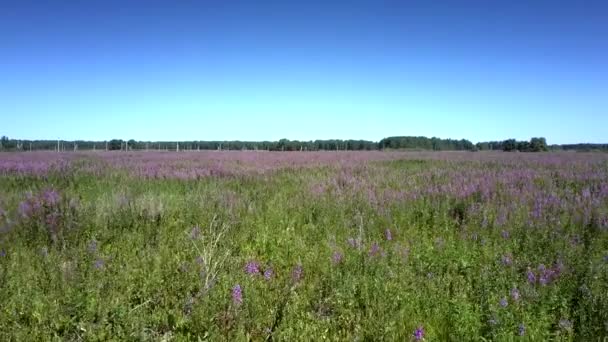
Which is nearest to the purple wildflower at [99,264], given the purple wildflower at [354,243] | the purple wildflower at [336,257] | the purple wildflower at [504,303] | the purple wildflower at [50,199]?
the purple wildflower at [50,199]

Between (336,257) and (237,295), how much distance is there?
1.53 m

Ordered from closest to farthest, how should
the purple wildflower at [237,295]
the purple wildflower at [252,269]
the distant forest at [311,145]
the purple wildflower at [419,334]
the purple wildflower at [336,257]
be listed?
the purple wildflower at [419,334]
the purple wildflower at [237,295]
the purple wildflower at [252,269]
the purple wildflower at [336,257]
the distant forest at [311,145]

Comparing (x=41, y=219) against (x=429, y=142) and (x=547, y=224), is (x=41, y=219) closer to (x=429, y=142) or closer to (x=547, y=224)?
(x=547, y=224)

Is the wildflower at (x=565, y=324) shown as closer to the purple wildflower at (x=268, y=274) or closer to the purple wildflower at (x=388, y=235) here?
the purple wildflower at (x=388, y=235)

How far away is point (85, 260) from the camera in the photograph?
4.32m

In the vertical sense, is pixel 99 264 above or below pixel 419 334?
above

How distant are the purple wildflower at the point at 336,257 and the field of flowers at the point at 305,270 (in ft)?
0.08

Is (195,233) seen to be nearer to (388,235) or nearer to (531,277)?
(388,235)

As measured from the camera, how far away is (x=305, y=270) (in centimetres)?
444

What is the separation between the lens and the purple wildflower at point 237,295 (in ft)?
11.2

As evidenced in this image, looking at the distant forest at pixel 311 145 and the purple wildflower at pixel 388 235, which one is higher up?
the distant forest at pixel 311 145

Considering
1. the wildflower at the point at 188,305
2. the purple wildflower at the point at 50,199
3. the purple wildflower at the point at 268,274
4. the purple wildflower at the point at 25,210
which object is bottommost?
the wildflower at the point at 188,305

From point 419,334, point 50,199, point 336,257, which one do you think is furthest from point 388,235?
point 50,199

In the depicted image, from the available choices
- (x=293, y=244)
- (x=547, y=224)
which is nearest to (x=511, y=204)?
(x=547, y=224)
